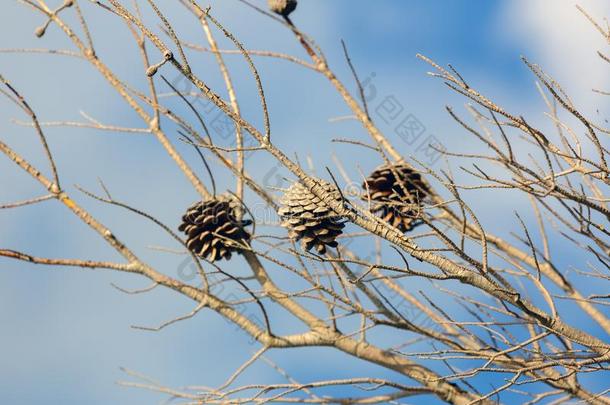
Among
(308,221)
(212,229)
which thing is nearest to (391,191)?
(308,221)

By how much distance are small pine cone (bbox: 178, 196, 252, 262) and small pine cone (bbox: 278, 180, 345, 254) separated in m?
0.44

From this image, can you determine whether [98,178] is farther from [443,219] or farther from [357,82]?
[443,219]

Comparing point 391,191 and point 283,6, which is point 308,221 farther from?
point 283,6

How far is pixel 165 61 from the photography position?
5.59ft

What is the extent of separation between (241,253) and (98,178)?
622 mm

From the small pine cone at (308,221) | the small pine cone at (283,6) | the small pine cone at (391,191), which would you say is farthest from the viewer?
the small pine cone at (283,6)

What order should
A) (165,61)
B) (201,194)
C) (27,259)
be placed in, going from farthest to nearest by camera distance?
(201,194) → (27,259) → (165,61)

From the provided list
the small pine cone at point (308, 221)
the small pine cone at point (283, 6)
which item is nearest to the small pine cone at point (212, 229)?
the small pine cone at point (308, 221)

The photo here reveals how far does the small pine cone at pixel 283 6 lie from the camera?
2.92 metres

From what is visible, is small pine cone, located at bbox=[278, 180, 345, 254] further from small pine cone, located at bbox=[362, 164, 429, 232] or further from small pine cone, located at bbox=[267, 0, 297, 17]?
small pine cone, located at bbox=[267, 0, 297, 17]

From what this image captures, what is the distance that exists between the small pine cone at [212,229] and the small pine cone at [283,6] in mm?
805

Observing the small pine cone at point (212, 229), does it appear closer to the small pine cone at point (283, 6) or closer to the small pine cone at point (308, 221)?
the small pine cone at point (308, 221)

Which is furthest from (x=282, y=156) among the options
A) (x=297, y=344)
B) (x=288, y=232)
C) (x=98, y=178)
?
(x=297, y=344)

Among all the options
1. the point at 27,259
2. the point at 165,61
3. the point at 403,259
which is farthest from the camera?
the point at 27,259
